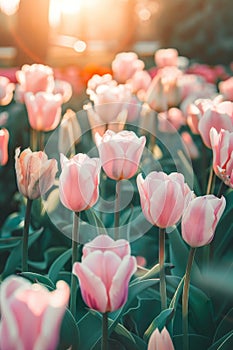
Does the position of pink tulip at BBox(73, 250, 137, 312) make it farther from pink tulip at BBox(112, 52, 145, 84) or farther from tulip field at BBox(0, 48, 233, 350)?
pink tulip at BBox(112, 52, 145, 84)

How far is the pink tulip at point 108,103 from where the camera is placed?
1.79 metres

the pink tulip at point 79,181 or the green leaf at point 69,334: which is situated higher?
the pink tulip at point 79,181

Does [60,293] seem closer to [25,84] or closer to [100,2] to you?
[25,84]

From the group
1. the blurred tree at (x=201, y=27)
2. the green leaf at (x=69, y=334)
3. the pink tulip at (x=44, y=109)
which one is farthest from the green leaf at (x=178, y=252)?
the blurred tree at (x=201, y=27)

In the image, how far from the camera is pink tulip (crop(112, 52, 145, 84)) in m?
2.64

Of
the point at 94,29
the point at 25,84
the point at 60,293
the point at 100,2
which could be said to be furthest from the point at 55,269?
the point at 94,29

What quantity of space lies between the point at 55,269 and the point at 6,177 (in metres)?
1.27

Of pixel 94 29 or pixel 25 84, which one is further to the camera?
pixel 94 29

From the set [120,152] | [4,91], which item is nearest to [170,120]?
[4,91]

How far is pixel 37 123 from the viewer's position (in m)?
1.82

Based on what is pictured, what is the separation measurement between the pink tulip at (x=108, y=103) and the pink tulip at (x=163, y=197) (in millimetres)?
720

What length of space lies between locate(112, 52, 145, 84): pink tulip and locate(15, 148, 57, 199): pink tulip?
144cm

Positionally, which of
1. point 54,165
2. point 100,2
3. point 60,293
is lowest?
point 60,293

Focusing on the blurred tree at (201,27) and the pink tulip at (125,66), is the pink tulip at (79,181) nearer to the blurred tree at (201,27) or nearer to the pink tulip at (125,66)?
the pink tulip at (125,66)
